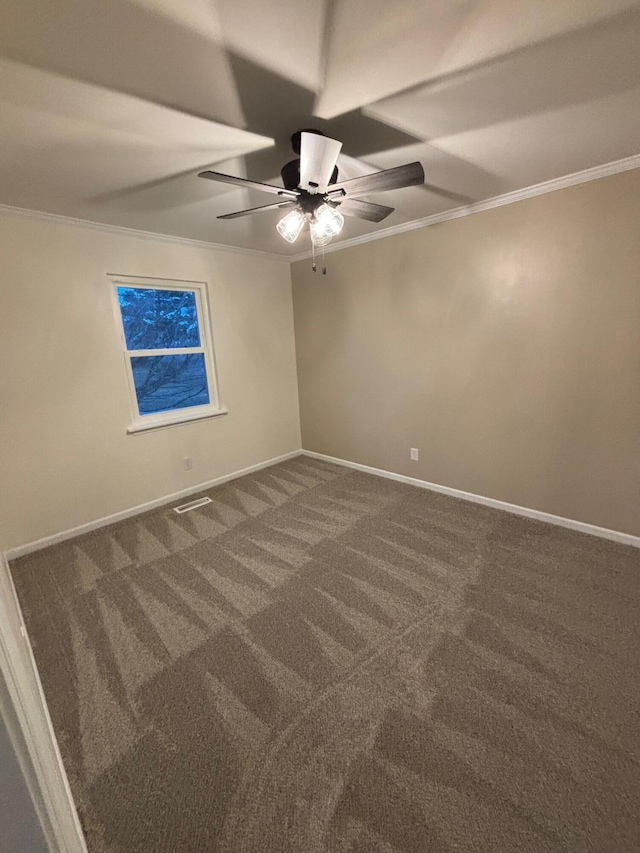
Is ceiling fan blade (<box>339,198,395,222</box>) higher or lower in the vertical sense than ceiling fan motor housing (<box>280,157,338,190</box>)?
lower

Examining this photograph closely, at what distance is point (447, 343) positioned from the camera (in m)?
3.02

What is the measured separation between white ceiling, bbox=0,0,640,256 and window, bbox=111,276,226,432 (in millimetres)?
979

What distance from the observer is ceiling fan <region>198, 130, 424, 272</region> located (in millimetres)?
1402

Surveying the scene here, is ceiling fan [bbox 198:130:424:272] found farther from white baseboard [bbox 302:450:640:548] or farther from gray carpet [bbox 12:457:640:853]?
white baseboard [bbox 302:450:640:548]

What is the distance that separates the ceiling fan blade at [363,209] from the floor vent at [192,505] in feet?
8.72

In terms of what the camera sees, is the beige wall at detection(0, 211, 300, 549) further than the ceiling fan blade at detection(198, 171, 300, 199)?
Yes

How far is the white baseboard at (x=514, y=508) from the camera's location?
247 centimetres

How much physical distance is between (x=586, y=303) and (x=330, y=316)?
223 cm

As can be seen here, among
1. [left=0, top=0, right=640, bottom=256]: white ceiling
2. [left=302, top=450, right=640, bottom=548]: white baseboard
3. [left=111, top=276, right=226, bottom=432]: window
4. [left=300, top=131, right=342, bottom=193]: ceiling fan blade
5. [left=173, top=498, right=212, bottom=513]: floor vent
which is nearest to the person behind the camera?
[left=0, top=0, right=640, bottom=256]: white ceiling

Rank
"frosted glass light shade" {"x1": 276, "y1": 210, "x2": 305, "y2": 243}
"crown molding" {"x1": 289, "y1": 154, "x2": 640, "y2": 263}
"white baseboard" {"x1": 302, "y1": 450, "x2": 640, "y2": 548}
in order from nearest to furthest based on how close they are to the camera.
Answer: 1. "frosted glass light shade" {"x1": 276, "y1": 210, "x2": 305, "y2": 243}
2. "crown molding" {"x1": 289, "y1": 154, "x2": 640, "y2": 263}
3. "white baseboard" {"x1": 302, "y1": 450, "x2": 640, "y2": 548}

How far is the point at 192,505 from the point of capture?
10.8 feet

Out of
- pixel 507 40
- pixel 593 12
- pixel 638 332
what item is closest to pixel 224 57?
pixel 507 40

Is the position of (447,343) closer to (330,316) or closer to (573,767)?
(330,316)

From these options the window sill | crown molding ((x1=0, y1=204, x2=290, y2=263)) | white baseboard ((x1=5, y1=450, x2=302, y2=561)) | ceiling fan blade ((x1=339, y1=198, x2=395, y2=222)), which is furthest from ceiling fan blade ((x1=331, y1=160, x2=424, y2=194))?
white baseboard ((x1=5, y1=450, x2=302, y2=561))
